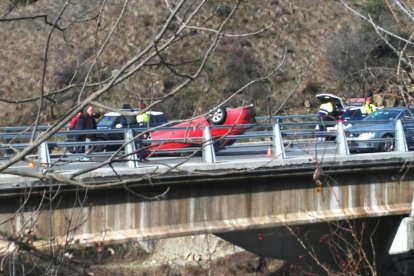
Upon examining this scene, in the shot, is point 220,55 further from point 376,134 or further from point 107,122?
point 376,134

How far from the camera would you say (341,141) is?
20.4 metres

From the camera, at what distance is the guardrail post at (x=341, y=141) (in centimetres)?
2025

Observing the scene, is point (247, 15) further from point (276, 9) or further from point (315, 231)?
point (315, 231)

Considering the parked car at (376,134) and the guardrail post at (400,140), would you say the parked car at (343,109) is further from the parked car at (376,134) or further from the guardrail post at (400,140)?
the guardrail post at (400,140)

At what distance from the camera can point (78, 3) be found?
51.8 meters

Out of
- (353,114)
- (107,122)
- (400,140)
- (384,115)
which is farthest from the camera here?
(107,122)

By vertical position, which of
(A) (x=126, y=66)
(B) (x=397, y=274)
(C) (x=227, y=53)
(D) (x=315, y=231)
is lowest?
(B) (x=397, y=274)


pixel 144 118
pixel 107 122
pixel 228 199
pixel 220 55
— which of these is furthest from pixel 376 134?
pixel 220 55

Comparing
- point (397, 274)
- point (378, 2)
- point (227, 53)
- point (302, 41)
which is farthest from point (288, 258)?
point (302, 41)

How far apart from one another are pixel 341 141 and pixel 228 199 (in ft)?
11.2

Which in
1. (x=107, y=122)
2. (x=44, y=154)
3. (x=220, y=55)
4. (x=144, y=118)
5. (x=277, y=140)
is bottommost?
(x=44, y=154)

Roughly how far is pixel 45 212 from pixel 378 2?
30.6 meters

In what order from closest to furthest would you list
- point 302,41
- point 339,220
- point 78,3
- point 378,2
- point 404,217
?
point 339,220 < point 404,217 < point 378,2 < point 78,3 < point 302,41

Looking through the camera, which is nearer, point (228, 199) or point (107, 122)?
point (228, 199)
